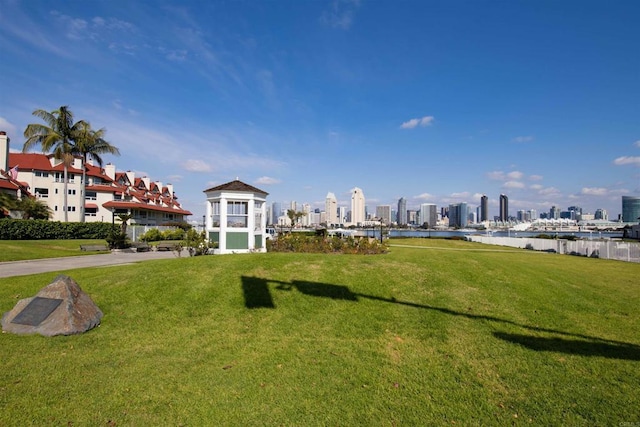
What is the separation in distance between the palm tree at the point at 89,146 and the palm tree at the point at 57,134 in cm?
51

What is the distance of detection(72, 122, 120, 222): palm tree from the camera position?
122ft

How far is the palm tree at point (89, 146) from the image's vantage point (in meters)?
37.2

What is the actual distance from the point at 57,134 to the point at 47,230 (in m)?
11.2

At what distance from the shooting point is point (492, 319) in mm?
7719

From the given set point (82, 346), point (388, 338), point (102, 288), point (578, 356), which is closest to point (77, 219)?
point (102, 288)

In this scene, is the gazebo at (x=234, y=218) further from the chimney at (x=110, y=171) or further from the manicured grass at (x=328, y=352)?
Result: the chimney at (x=110, y=171)

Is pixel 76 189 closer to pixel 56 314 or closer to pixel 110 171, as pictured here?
pixel 110 171

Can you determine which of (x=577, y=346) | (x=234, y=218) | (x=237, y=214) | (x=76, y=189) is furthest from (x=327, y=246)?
(x=76, y=189)

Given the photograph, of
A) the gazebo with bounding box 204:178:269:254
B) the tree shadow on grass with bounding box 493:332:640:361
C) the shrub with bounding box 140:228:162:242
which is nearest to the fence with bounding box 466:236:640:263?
the tree shadow on grass with bounding box 493:332:640:361

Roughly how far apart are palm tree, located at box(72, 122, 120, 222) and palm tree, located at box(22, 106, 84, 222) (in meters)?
0.51

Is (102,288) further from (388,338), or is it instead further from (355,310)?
(388,338)

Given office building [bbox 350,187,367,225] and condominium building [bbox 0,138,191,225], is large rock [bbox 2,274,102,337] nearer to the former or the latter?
condominium building [bbox 0,138,191,225]

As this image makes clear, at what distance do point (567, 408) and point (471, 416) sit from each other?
4.62ft

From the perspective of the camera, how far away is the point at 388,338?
6738 mm
